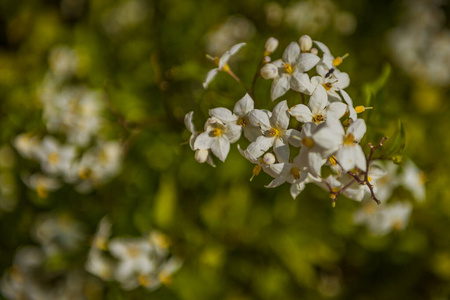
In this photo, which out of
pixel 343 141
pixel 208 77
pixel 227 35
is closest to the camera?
pixel 343 141

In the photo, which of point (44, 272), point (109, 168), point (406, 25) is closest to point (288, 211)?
point (109, 168)

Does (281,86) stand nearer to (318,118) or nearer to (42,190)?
(318,118)

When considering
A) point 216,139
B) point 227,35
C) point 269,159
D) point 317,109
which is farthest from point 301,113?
point 227,35

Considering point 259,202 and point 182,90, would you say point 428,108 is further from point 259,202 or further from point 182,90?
point 182,90

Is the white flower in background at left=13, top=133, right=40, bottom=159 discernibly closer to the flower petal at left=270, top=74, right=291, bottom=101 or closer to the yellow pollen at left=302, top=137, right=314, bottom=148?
the flower petal at left=270, top=74, right=291, bottom=101

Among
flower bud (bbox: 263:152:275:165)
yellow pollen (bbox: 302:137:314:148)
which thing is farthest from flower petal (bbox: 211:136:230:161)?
yellow pollen (bbox: 302:137:314:148)

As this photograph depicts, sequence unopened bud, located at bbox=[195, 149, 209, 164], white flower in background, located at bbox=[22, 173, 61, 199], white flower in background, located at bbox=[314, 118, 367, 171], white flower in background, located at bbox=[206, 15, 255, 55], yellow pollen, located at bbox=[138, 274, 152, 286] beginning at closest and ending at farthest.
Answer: white flower in background, located at bbox=[314, 118, 367, 171] → unopened bud, located at bbox=[195, 149, 209, 164] → yellow pollen, located at bbox=[138, 274, 152, 286] → white flower in background, located at bbox=[22, 173, 61, 199] → white flower in background, located at bbox=[206, 15, 255, 55]

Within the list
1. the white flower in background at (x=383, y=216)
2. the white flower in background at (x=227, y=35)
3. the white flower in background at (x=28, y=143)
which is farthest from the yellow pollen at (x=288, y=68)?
the white flower in background at (x=227, y=35)
